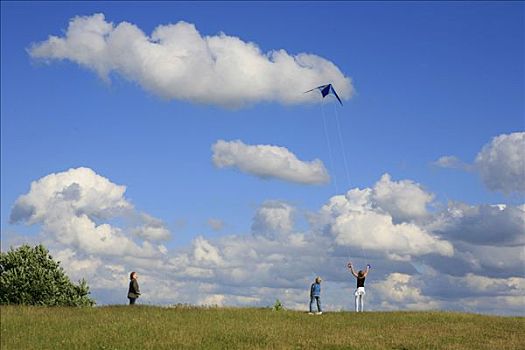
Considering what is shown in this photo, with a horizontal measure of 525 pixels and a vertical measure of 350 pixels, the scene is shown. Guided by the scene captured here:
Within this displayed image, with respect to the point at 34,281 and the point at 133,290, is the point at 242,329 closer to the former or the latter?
the point at 133,290

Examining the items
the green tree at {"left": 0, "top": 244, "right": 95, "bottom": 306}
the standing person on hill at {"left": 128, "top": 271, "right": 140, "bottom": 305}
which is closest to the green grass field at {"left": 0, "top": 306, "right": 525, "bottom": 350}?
the standing person on hill at {"left": 128, "top": 271, "right": 140, "bottom": 305}

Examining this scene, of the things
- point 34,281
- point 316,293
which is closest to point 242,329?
point 316,293

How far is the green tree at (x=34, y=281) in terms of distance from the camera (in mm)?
51844

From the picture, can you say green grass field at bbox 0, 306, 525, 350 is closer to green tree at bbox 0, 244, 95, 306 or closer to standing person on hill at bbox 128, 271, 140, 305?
standing person on hill at bbox 128, 271, 140, 305

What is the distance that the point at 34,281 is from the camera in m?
52.5

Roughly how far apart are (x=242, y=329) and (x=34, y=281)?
2218 centimetres

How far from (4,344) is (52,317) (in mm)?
6507

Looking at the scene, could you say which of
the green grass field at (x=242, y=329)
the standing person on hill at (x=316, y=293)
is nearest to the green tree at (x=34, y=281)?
the green grass field at (x=242, y=329)

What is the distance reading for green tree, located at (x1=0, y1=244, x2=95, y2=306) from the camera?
51844 mm

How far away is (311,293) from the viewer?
42.4 m

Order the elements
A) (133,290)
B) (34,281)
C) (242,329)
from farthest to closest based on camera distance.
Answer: (34,281) → (133,290) → (242,329)

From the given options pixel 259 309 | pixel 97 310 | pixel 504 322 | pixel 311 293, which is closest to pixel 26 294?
pixel 97 310

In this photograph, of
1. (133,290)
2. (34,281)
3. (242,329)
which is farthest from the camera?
(34,281)

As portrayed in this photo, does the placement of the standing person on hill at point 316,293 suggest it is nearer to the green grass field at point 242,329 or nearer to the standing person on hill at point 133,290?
the green grass field at point 242,329
